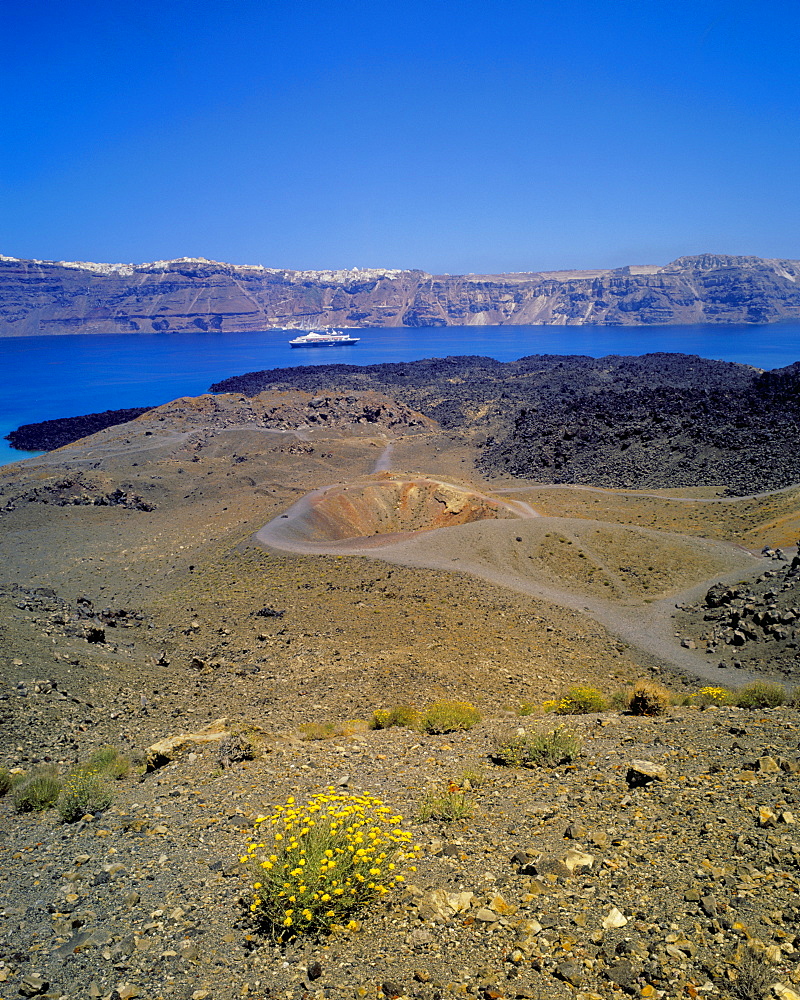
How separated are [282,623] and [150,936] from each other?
642 inches

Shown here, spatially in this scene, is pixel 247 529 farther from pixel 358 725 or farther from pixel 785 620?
pixel 785 620

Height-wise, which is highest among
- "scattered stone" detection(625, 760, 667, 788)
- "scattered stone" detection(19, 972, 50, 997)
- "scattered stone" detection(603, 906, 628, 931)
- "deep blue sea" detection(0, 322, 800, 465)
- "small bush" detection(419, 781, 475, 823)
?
"deep blue sea" detection(0, 322, 800, 465)

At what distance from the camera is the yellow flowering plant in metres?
5.01

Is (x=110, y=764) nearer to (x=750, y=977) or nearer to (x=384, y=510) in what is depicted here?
(x=750, y=977)

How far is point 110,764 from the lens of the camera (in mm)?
9758

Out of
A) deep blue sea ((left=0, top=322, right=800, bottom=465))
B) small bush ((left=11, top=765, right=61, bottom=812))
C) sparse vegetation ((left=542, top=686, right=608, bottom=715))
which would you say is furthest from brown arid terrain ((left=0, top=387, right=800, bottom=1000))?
deep blue sea ((left=0, top=322, right=800, bottom=465))

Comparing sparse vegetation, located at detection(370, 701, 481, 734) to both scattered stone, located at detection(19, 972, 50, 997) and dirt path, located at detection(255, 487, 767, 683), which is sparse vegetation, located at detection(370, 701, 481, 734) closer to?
scattered stone, located at detection(19, 972, 50, 997)

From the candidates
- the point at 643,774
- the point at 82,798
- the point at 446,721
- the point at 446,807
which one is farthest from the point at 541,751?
the point at 82,798

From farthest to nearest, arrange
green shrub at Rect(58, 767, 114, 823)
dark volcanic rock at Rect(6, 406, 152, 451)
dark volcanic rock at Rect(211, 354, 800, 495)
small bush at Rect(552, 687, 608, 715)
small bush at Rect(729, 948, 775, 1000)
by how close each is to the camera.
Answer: dark volcanic rock at Rect(6, 406, 152, 451) < dark volcanic rock at Rect(211, 354, 800, 495) < small bush at Rect(552, 687, 608, 715) < green shrub at Rect(58, 767, 114, 823) < small bush at Rect(729, 948, 775, 1000)

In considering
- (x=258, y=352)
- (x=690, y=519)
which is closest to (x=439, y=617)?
(x=690, y=519)

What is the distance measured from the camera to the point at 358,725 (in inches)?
507

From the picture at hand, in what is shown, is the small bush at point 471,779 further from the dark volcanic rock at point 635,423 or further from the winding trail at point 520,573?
the dark volcanic rock at point 635,423

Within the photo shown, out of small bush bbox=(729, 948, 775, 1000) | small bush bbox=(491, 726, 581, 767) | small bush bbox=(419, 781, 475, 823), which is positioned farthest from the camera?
small bush bbox=(491, 726, 581, 767)

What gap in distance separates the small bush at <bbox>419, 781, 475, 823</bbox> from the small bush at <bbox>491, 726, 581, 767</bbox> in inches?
59.2
